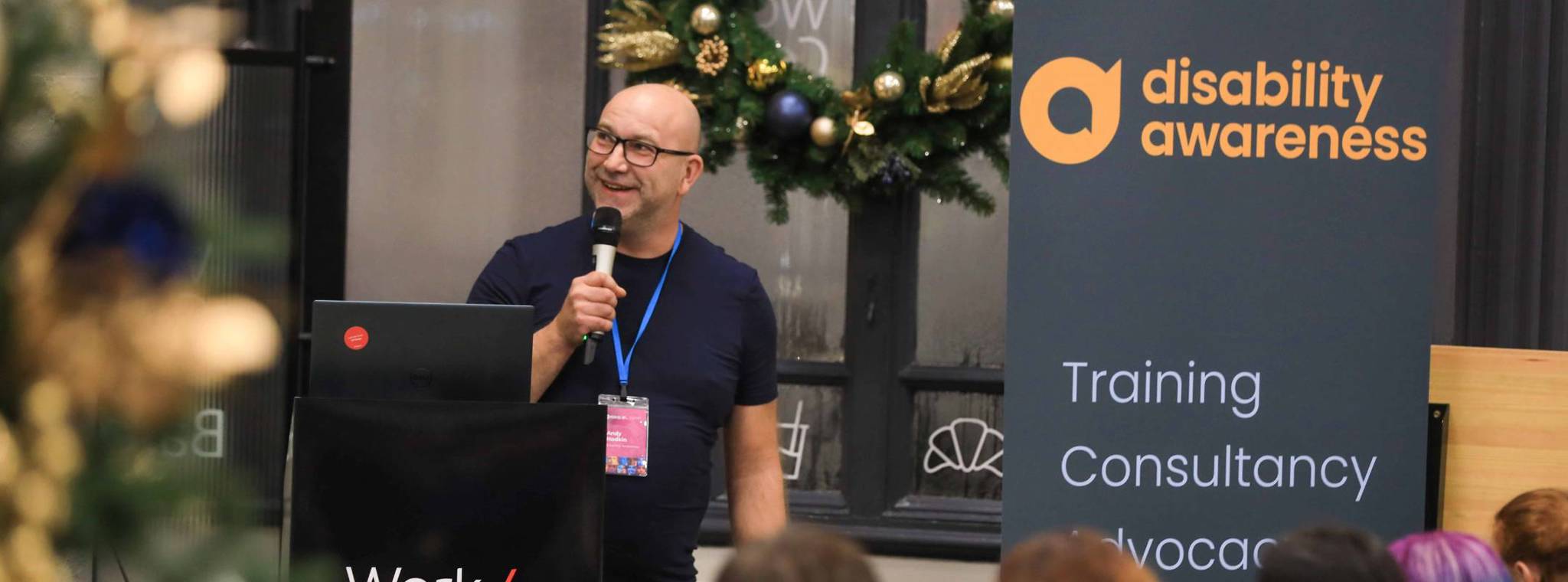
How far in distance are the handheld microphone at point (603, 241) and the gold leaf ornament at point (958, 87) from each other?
6.98ft

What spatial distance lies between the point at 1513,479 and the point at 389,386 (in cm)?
198

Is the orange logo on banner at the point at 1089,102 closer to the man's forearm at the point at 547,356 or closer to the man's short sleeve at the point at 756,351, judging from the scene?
the man's short sleeve at the point at 756,351

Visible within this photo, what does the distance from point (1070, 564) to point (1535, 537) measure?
1.24m

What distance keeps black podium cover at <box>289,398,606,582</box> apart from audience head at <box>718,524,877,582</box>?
0.77 metres

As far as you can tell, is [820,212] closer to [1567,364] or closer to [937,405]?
[937,405]

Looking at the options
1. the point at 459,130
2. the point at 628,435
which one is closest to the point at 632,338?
the point at 628,435

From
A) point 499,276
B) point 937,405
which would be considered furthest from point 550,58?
point 499,276

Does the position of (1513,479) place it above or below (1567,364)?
below

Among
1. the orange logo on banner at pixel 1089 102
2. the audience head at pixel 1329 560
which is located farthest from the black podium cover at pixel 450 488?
the orange logo on banner at pixel 1089 102

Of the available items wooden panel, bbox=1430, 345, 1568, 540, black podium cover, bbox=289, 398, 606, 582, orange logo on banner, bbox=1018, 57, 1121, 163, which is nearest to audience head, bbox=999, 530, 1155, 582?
black podium cover, bbox=289, 398, 606, 582

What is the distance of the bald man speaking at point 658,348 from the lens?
2523 mm

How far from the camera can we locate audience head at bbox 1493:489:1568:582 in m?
2.34

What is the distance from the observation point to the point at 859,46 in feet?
16.4

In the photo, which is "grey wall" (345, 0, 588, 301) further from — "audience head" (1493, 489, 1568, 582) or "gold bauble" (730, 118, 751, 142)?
"audience head" (1493, 489, 1568, 582)
